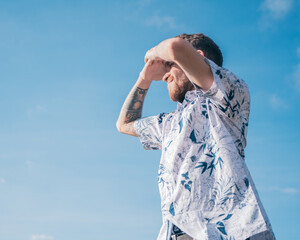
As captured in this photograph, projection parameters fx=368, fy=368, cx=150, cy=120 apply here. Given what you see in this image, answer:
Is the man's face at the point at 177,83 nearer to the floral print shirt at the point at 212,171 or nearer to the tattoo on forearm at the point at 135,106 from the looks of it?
the floral print shirt at the point at 212,171

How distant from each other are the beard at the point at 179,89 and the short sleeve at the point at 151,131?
0.32m

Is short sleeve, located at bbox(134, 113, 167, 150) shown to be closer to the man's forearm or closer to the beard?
the man's forearm

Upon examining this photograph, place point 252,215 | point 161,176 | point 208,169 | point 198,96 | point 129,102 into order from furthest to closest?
point 129,102 → point 198,96 → point 161,176 → point 208,169 → point 252,215

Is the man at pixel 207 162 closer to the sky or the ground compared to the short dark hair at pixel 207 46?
closer to the ground

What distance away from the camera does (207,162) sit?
2766 mm

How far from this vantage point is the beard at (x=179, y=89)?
3.38 metres

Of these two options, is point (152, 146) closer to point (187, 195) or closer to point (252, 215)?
point (187, 195)

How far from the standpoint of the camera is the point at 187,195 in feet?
8.77

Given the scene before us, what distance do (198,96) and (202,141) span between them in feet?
1.50

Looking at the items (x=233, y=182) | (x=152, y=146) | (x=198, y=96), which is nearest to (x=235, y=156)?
(x=233, y=182)

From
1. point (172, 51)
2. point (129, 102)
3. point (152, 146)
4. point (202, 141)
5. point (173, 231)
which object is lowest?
point (173, 231)

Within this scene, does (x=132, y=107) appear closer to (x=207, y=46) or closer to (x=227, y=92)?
(x=207, y=46)

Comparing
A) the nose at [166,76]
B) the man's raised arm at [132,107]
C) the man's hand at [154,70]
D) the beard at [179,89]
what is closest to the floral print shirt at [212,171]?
the beard at [179,89]

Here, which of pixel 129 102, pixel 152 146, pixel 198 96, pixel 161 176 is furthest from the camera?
pixel 129 102
